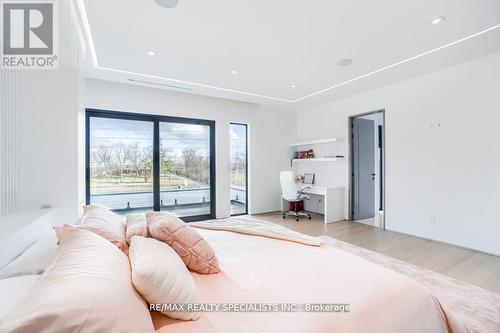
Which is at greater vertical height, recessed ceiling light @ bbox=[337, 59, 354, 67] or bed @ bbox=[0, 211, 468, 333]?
recessed ceiling light @ bbox=[337, 59, 354, 67]

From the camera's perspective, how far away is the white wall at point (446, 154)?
3062 millimetres

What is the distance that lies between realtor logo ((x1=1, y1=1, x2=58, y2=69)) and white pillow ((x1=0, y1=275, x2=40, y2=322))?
5.92 ft

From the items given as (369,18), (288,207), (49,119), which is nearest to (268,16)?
(369,18)

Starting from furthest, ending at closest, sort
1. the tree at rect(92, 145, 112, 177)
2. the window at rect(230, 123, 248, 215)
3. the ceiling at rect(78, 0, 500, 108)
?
the window at rect(230, 123, 248, 215), the tree at rect(92, 145, 112, 177), the ceiling at rect(78, 0, 500, 108)

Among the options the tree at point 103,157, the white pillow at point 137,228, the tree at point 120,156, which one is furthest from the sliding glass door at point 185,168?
the white pillow at point 137,228

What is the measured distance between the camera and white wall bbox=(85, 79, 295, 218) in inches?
162

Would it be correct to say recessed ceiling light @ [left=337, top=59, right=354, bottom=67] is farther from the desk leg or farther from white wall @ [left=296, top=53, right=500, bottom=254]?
the desk leg

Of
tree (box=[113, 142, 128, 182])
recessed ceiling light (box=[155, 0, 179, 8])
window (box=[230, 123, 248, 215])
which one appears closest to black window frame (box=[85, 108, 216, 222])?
tree (box=[113, 142, 128, 182])

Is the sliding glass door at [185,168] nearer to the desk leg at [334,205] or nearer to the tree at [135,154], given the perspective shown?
the tree at [135,154]

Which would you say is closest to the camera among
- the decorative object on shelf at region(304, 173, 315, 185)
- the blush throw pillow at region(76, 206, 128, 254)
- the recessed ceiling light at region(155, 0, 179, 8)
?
the blush throw pillow at region(76, 206, 128, 254)

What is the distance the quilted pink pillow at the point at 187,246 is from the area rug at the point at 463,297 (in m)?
1.43

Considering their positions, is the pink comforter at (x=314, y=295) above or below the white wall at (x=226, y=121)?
below

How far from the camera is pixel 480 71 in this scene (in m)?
3.14

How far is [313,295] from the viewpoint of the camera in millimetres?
1057
